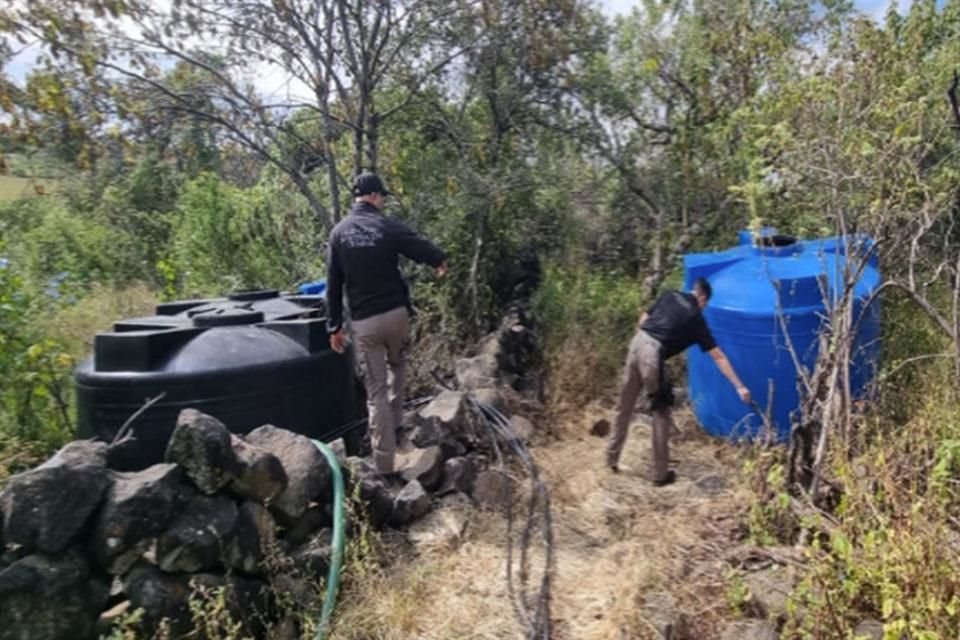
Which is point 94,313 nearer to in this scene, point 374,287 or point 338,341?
point 338,341

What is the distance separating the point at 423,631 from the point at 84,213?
10.6 meters

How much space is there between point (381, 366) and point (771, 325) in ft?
8.84

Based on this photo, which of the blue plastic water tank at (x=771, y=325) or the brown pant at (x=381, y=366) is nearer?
the brown pant at (x=381, y=366)

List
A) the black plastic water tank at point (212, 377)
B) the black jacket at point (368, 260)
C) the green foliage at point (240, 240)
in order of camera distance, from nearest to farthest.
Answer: the black plastic water tank at point (212, 377) < the black jacket at point (368, 260) < the green foliage at point (240, 240)

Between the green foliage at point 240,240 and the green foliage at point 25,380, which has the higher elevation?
the green foliage at point 240,240

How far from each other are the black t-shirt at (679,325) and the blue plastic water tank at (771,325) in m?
0.45

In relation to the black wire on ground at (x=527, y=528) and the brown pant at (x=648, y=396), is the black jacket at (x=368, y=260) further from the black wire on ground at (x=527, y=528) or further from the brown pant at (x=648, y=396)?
the brown pant at (x=648, y=396)

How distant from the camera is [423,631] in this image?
11.1 feet

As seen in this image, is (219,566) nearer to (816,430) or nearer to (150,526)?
(150,526)

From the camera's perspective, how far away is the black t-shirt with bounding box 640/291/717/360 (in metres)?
5.21

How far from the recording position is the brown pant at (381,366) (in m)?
4.56

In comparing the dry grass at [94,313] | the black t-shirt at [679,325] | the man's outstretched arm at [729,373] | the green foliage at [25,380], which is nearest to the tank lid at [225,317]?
the green foliage at [25,380]

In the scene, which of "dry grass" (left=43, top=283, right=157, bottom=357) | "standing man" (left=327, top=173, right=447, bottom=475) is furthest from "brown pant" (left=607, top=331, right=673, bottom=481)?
"dry grass" (left=43, top=283, right=157, bottom=357)

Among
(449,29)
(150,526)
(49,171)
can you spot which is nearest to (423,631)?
(150,526)
